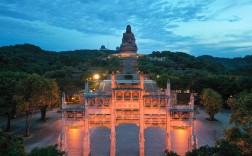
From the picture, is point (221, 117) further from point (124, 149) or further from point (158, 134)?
point (124, 149)

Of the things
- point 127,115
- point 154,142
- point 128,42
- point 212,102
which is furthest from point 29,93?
point 128,42

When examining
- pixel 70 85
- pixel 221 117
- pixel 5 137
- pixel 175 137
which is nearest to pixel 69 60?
pixel 70 85

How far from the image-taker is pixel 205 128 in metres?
42.3

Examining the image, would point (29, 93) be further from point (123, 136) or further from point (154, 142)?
point (154, 142)

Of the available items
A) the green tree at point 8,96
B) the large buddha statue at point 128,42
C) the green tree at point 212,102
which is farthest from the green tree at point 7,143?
the large buddha statue at point 128,42

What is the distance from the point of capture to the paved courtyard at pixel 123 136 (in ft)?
102

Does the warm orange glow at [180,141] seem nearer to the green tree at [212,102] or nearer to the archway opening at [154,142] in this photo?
the archway opening at [154,142]

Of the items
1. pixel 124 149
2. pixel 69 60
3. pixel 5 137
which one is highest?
pixel 69 60

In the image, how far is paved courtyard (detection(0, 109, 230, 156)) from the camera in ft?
102

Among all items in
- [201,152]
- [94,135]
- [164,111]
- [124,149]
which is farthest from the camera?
[94,135]

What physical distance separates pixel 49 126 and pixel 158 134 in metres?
17.2

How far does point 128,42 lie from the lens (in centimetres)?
14362

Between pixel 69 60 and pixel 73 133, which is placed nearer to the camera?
pixel 73 133

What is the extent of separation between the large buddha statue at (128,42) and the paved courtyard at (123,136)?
97.7 metres
